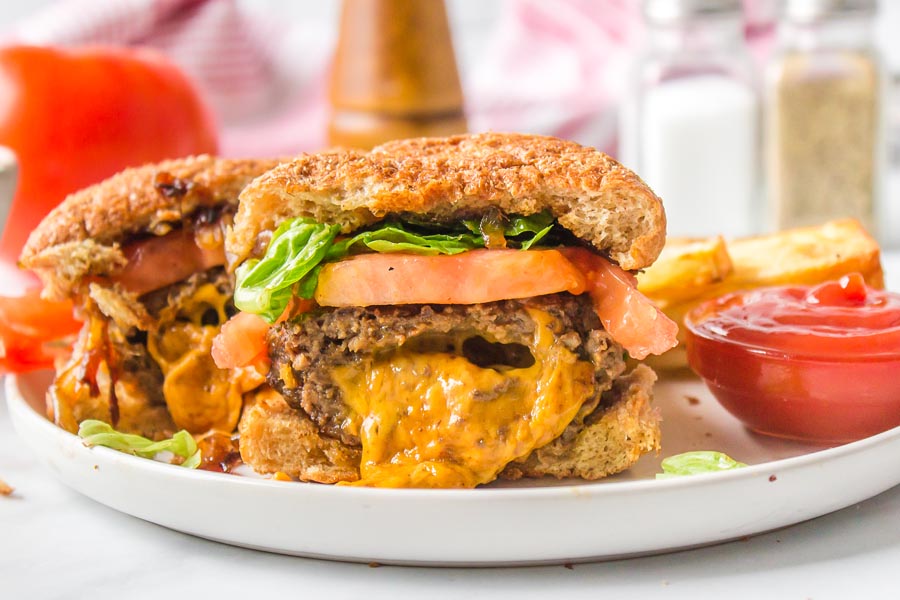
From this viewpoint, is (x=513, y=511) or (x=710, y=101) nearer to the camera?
(x=513, y=511)

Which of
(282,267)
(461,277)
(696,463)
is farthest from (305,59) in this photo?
(696,463)

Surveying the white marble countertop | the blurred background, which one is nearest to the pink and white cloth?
the blurred background

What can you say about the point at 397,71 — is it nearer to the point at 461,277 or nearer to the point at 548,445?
the point at 461,277

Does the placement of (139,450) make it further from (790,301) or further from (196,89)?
(196,89)

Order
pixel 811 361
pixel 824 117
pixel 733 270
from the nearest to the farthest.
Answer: pixel 811 361 < pixel 733 270 < pixel 824 117

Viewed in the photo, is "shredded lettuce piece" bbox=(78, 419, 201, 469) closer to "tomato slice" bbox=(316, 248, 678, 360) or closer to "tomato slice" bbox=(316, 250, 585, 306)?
"tomato slice" bbox=(316, 248, 678, 360)
